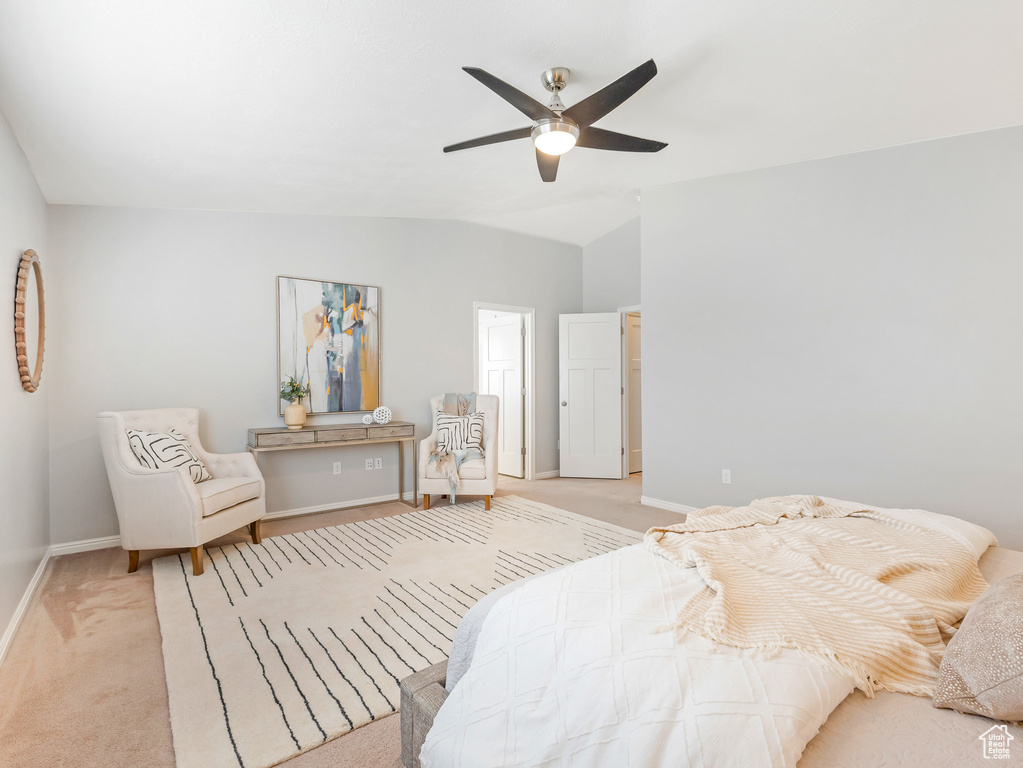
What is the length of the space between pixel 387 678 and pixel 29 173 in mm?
3344

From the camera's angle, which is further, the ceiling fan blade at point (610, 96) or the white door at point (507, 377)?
the white door at point (507, 377)

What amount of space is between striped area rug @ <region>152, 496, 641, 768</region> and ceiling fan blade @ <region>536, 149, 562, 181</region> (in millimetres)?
2301

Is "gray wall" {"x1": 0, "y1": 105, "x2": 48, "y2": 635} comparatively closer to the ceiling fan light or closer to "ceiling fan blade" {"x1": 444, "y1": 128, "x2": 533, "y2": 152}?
"ceiling fan blade" {"x1": 444, "y1": 128, "x2": 533, "y2": 152}

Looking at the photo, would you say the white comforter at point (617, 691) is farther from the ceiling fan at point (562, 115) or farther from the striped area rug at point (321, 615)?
the ceiling fan at point (562, 115)

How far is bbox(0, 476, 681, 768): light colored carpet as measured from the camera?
1602mm

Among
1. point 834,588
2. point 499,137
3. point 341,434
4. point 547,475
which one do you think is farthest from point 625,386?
point 834,588

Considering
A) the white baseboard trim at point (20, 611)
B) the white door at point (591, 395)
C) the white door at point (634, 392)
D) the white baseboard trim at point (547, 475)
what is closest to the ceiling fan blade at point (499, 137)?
the white baseboard trim at point (20, 611)

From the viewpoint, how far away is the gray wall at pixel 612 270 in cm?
575

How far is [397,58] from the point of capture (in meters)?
2.29

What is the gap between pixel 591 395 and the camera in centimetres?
586

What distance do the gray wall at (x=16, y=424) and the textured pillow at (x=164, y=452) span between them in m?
0.49

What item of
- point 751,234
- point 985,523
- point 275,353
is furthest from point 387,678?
point 751,234

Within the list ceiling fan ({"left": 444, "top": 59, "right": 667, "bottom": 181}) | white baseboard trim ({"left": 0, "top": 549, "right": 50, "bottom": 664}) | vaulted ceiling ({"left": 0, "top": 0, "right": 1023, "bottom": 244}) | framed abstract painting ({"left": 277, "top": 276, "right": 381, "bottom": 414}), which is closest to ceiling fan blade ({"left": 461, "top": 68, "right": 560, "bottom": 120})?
ceiling fan ({"left": 444, "top": 59, "right": 667, "bottom": 181})

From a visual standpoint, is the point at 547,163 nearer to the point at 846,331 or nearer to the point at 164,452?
the point at 846,331
